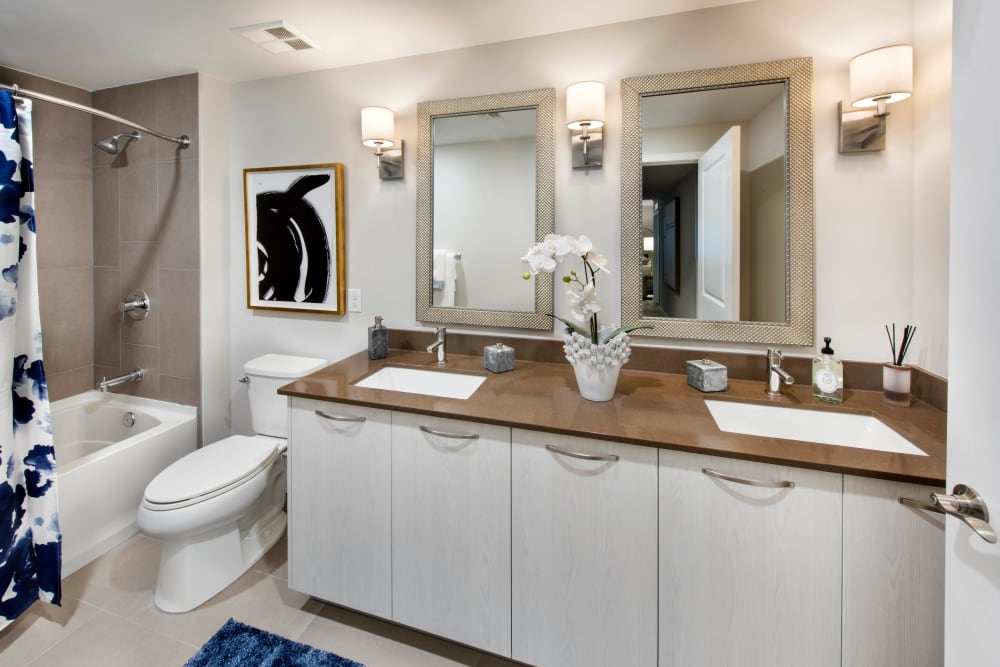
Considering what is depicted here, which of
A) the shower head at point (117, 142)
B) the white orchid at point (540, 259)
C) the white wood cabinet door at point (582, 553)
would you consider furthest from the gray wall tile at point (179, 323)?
the white wood cabinet door at point (582, 553)

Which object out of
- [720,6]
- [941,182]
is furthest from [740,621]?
[720,6]

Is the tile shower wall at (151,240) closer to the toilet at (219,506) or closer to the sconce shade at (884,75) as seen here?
the toilet at (219,506)

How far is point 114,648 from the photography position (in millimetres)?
1502

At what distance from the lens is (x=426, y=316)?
6.61 ft

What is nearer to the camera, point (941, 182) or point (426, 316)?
point (941, 182)

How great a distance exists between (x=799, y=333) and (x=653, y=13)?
127 centimetres

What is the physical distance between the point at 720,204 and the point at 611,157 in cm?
45

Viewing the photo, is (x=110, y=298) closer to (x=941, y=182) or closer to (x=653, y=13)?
(x=653, y=13)

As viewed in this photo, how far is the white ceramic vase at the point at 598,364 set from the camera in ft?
4.58

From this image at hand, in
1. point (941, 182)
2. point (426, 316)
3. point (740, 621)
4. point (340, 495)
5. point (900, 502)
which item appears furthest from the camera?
point (426, 316)

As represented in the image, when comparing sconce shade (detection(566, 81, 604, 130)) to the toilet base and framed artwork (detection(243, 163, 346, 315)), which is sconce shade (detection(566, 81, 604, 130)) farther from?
the toilet base

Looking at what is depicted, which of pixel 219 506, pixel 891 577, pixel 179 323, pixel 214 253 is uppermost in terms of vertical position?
pixel 214 253

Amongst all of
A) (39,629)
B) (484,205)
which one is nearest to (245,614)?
(39,629)

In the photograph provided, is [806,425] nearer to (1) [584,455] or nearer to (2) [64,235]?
(1) [584,455]
